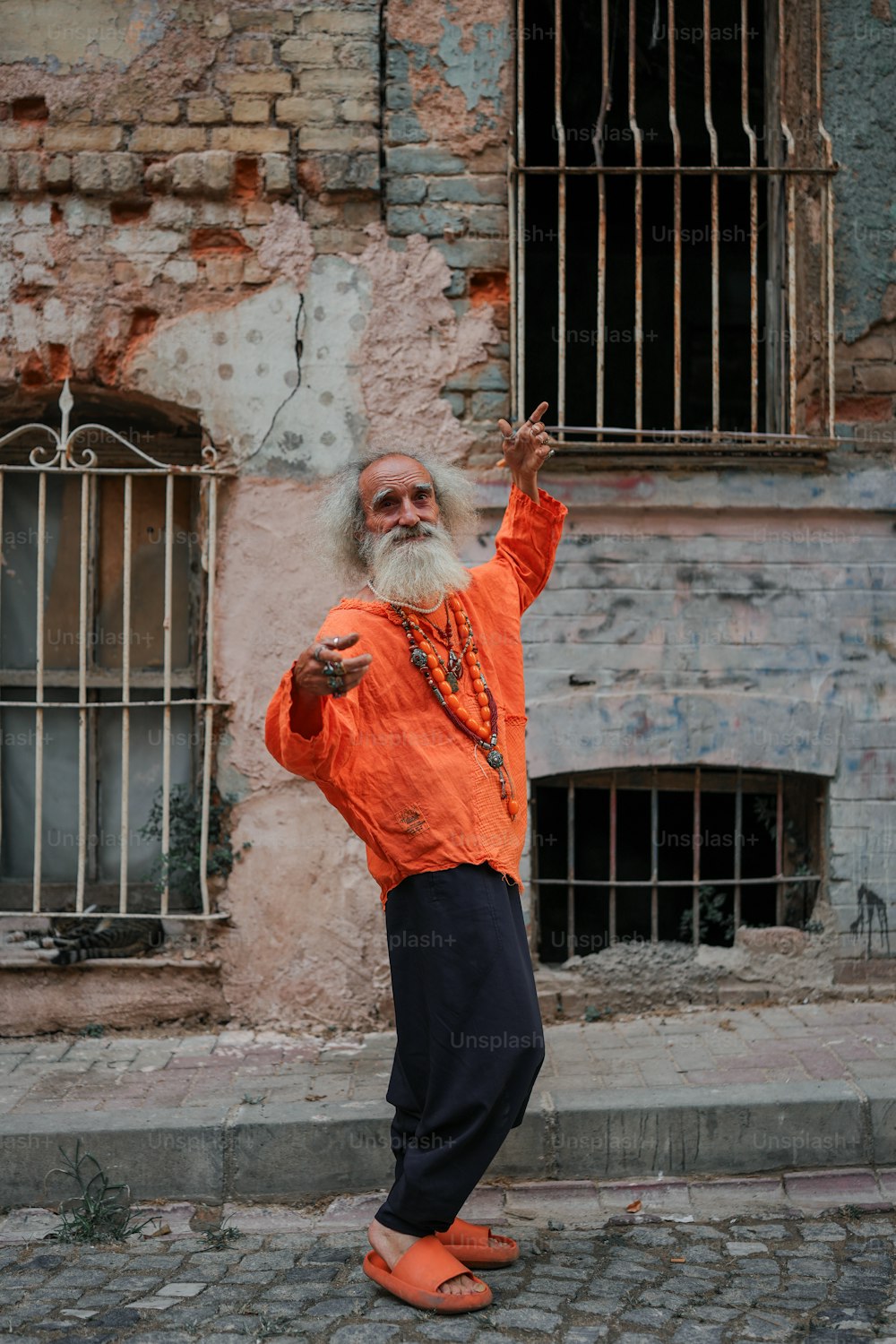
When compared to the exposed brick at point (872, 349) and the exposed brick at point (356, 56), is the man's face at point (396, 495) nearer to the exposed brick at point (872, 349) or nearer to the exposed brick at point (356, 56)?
the exposed brick at point (356, 56)

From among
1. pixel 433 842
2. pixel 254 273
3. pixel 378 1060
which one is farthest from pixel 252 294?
pixel 378 1060

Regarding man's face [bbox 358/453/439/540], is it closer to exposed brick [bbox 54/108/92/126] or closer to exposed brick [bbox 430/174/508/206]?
exposed brick [bbox 430/174/508/206]

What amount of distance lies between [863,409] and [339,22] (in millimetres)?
2639

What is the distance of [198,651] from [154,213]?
→ 1.77 m

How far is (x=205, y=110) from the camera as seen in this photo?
16.3 ft

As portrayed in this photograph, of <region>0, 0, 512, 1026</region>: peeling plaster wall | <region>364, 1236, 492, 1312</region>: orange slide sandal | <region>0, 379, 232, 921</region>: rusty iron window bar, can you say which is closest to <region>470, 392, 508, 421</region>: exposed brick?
<region>0, 0, 512, 1026</region>: peeling plaster wall

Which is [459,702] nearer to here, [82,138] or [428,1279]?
[428,1279]

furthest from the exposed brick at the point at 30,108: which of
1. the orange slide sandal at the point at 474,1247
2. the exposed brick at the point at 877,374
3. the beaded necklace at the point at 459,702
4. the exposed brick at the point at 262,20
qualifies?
the orange slide sandal at the point at 474,1247

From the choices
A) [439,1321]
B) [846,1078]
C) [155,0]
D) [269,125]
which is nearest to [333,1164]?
[439,1321]

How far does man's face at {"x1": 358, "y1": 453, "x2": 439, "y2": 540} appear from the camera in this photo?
3182 mm

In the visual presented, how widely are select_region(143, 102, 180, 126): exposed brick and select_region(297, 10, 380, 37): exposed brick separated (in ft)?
1.96

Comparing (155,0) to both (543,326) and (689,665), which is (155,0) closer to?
(543,326)

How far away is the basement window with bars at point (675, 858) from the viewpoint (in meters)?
5.17

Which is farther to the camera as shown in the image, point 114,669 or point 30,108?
point 114,669
